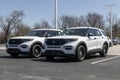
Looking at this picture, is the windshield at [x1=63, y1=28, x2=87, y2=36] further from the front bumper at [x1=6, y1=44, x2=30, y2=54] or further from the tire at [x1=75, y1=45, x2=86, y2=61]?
the front bumper at [x1=6, y1=44, x2=30, y2=54]

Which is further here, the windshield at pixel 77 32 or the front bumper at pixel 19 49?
the front bumper at pixel 19 49

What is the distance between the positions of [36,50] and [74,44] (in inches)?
131

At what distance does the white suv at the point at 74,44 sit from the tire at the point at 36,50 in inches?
46.8

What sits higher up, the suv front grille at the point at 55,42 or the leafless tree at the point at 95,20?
the leafless tree at the point at 95,20

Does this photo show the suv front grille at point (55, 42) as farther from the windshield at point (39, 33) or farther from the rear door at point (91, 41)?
the windshield at point (39, 33)

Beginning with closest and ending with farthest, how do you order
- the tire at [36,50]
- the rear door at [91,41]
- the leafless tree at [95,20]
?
the rear door at [91,41]
the tire at [36,50]
the leafless tree at [95,20]

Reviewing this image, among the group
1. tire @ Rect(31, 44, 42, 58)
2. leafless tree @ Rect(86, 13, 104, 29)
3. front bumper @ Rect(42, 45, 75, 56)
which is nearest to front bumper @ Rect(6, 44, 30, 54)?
tire @ Rect(31, 44, 42, 58)

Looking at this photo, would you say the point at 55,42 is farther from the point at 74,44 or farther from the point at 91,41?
the point at 91,41

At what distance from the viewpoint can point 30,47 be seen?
17.1 m

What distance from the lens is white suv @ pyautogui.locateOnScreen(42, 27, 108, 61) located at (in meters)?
15.0

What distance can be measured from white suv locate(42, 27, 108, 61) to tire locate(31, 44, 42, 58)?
1188 millimetres

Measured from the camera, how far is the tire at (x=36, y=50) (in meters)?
17.2

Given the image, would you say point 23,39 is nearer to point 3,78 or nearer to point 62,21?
point 3,78

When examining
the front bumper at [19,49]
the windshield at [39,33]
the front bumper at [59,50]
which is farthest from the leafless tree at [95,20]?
the front bumper at [59,50]
